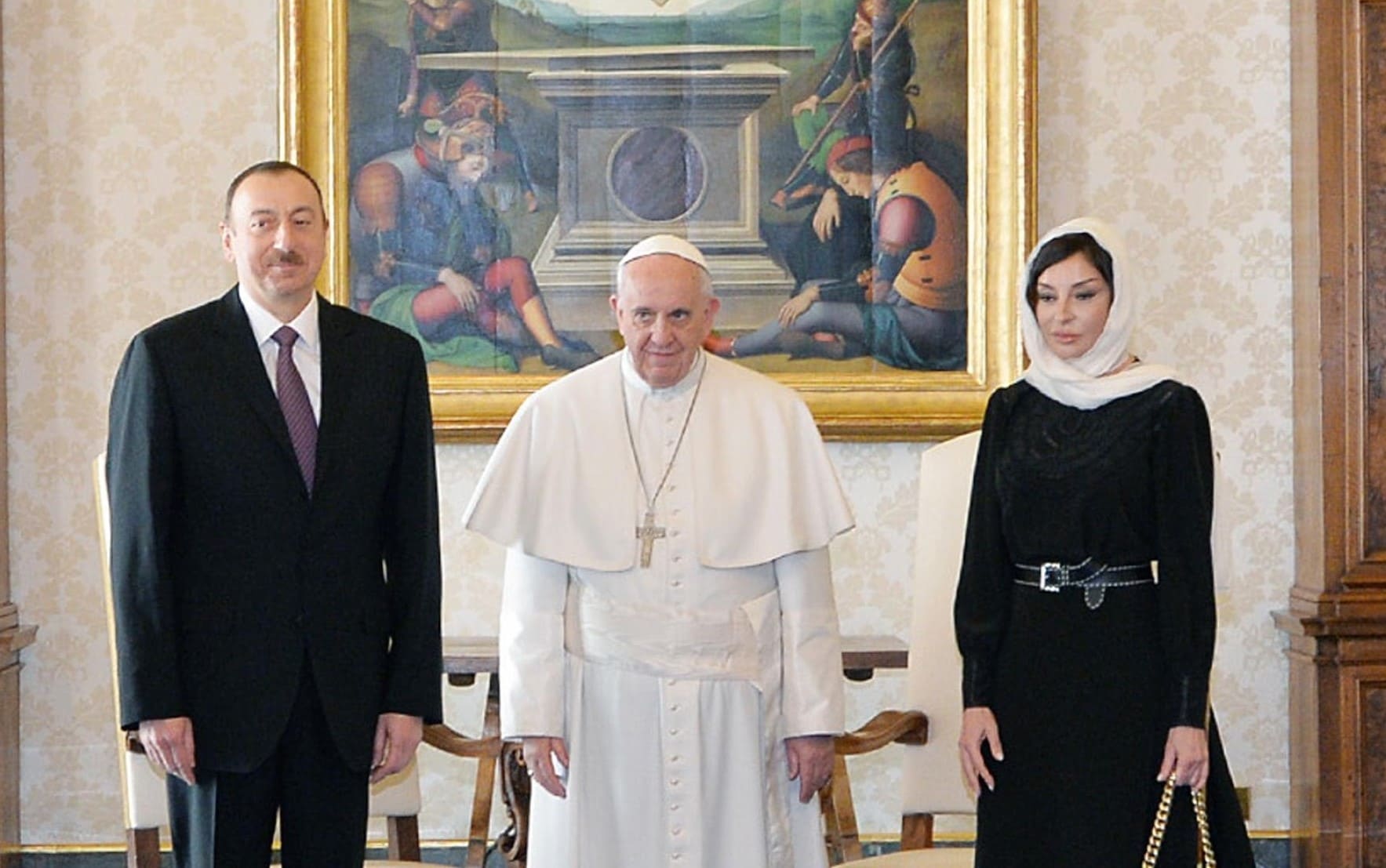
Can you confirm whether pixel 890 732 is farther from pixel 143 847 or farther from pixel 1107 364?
pixel 143 847

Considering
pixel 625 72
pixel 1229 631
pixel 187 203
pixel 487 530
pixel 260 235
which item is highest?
pixel 625 72

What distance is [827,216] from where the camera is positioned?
5598mm

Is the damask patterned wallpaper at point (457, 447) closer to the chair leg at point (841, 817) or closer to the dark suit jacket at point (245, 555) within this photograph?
the chair leg at point (841, 817)

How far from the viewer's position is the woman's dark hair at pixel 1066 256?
3305 mm

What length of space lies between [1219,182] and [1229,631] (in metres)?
1.43

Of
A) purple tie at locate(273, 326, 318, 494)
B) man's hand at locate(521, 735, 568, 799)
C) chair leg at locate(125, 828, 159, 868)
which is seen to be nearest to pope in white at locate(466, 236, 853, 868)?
man's hand at locate(521, 735, 568, 799)

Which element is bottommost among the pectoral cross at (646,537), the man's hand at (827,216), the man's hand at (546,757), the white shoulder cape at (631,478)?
the man's hand at (546,757)

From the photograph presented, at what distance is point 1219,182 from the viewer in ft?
18.7

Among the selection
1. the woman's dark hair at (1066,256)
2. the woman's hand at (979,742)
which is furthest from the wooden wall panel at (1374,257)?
the woman's hand at (979,742)

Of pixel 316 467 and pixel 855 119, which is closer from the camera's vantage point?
pixel 316 467

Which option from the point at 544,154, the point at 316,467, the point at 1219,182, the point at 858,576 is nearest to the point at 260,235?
the point at 316,467

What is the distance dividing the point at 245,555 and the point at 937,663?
5.78ft

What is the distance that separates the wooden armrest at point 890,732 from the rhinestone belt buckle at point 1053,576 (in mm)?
828

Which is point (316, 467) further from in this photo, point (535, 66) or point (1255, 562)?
point (1255, 562)
